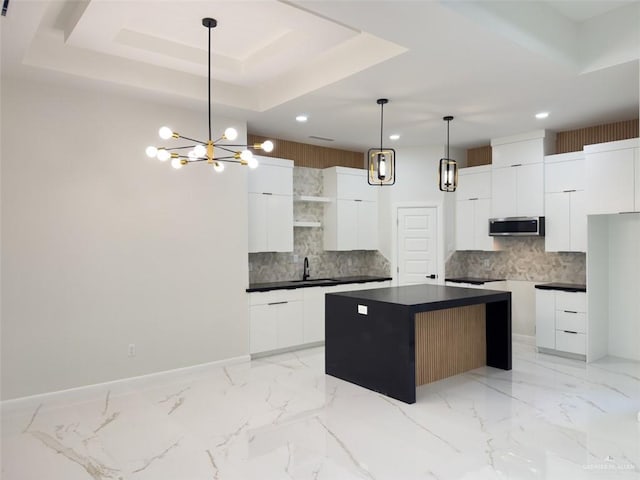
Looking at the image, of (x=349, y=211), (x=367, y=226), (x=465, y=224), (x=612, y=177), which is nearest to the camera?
(x=612, y=177)

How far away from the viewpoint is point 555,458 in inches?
117

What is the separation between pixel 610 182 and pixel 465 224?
6.86ft

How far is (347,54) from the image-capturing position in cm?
405

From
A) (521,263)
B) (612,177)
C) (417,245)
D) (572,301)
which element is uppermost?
(612,177)

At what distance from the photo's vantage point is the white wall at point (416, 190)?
6922mm

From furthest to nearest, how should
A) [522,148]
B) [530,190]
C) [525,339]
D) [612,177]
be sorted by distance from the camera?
[525,339]
[522,148]
[530,190]
[612,177]

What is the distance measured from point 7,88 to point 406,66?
3412 mm

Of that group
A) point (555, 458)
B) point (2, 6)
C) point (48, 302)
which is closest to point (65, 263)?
point (48, 302)

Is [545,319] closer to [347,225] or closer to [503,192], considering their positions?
[503,192]

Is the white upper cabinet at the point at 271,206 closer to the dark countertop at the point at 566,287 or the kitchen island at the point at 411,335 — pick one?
the kitchen island at the point at 411,335

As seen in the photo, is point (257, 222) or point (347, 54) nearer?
point (347, 54)

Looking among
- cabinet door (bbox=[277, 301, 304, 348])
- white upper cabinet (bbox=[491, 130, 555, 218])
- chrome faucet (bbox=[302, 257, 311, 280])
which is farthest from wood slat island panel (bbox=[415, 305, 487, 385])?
chrome faucet (bbox=[302, 257, 311, 280])

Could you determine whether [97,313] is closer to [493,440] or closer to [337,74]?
[337,74]

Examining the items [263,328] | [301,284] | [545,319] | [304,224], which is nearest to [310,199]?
[304,224]
